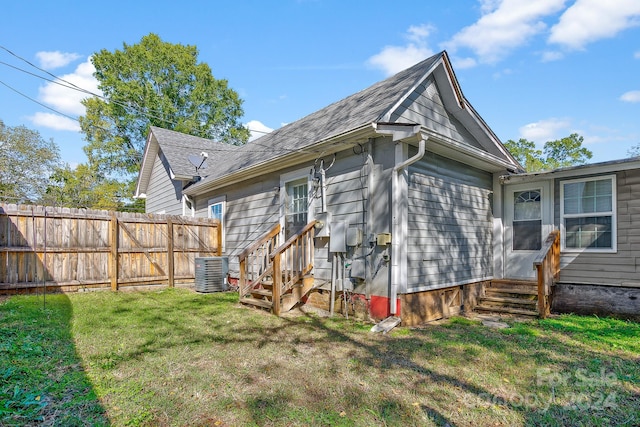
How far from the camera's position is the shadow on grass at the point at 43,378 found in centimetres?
245

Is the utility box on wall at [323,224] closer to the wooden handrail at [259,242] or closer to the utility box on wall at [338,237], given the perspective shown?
the utility box on wall at [338,237]

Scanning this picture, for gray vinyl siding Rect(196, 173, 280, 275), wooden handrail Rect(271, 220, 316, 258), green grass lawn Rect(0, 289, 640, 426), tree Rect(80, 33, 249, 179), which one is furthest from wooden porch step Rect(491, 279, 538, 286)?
tree Rect(80, 33, 249, 179)

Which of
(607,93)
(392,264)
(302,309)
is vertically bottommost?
(302,309)

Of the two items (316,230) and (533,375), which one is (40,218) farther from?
(533,375)

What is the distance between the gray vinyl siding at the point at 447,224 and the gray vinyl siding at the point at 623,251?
183 centimetres

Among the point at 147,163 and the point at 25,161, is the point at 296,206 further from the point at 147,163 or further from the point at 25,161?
the point at 25,161

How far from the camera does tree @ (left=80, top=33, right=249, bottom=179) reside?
23.0 meters

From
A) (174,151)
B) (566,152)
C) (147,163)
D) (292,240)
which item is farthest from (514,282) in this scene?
(566,152)

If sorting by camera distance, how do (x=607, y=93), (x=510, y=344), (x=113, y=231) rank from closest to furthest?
(x=510, y=344) < (x=113, y=231) < (x=607, y=93)

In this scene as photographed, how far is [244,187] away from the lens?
8867 millimetres

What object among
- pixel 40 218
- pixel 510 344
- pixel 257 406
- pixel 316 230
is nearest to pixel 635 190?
pixel 510 344

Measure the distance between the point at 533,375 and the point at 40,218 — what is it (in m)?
9.21

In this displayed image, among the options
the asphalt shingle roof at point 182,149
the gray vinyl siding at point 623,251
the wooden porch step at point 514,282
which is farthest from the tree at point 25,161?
the gray vinyl siding at point 623,251

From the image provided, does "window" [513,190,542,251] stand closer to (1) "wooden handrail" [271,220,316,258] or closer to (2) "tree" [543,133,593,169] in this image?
(1) "wooden handrail" [271,220,316,258]
